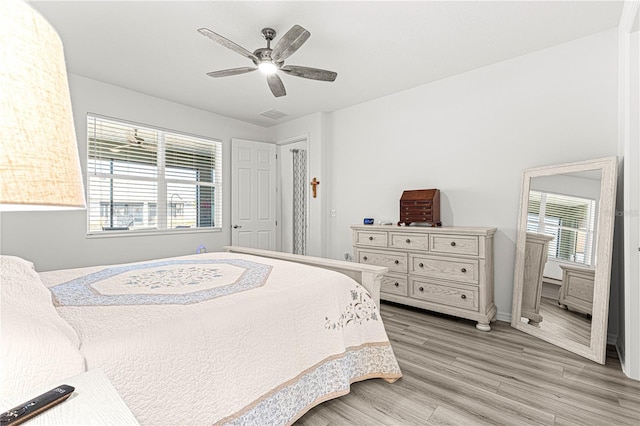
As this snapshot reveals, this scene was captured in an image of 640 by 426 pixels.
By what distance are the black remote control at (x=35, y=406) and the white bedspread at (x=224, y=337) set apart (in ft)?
1.08

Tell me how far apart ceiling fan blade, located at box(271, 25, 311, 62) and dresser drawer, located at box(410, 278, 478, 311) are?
2565 mm

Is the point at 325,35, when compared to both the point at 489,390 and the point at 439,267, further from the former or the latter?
the point at 489,390

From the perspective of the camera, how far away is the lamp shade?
1.17 feet

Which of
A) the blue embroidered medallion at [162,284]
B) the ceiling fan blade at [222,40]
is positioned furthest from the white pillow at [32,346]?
the ceiling fan blade at [222,40]

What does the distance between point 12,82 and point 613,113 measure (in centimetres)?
375

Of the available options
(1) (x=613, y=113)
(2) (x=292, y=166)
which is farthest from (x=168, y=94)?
(1) (x=613, y=113)

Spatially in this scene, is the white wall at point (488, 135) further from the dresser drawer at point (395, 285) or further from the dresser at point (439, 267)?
the dresser drawer at point (395, 285)

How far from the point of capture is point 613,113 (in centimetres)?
267

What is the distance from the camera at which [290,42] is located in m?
2.29

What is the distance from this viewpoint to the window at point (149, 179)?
3.75 m

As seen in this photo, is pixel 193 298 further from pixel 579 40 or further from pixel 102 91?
pixel 579 40

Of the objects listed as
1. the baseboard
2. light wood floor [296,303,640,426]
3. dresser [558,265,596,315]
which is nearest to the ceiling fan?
light wood floor [296,303,640,426]

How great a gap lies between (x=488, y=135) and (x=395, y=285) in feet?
6.31

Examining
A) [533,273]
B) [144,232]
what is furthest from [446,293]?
[144,232]
